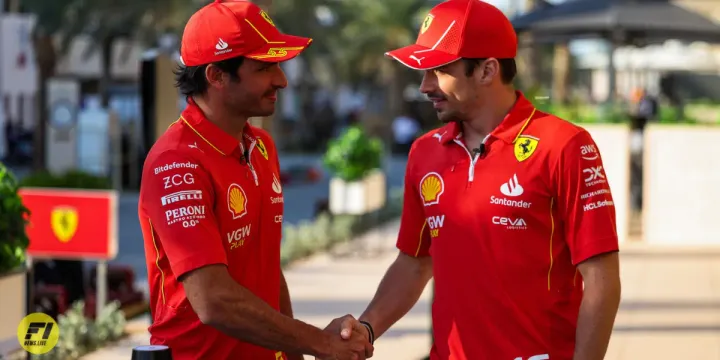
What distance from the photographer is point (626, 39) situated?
59.4ft

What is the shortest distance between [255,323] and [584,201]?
3.14 ft

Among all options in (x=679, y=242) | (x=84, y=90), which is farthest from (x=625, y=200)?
(x=84, y=90)

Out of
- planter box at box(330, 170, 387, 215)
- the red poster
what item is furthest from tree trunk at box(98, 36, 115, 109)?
the red poster

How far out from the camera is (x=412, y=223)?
4184mm

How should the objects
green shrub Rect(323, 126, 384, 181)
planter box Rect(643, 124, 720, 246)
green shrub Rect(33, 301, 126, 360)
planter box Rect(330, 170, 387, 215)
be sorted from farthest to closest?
planter box Rect(643, 124, 720, 246) < green shrub Rect(323, 126, 384, 181) < planter box Rect(330, 170, 387, 215) < green shrub Rect(33, 301, 126, 360)

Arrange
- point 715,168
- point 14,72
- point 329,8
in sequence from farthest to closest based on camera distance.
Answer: point 329,8, point 14,72, point 715,168

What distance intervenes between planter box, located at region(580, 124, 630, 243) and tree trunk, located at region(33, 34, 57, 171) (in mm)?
16081

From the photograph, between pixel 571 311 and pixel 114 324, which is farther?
pixel 114 324

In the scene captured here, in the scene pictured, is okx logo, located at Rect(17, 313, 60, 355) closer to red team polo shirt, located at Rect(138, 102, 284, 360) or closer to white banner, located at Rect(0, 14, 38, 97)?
red team polo shirt, located at Rect(138, 102, 284, 360)

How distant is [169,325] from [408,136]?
130 feet

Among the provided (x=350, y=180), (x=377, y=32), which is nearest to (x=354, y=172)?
(x=350, y=180)

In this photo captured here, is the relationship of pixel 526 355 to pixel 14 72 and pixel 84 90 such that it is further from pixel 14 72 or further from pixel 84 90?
pixel 84 90

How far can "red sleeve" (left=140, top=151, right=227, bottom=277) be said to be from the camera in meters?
3.50

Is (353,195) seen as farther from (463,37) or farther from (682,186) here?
(463,37)
